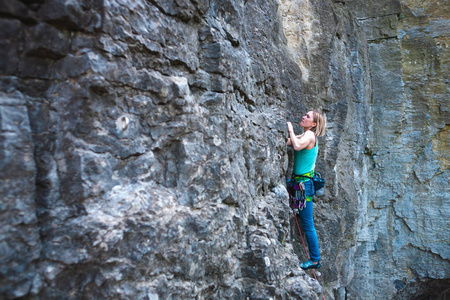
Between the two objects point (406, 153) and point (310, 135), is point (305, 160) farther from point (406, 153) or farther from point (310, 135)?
point (406, 153)

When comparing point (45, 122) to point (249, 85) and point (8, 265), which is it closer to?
point (8, 265)

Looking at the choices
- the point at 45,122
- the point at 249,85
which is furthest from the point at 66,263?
the point at 249,85

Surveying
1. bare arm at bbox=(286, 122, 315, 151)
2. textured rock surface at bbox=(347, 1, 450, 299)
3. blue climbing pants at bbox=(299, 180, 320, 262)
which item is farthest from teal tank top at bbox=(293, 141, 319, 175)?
textured rock surface at bbox=(347, 1, 450, 299)

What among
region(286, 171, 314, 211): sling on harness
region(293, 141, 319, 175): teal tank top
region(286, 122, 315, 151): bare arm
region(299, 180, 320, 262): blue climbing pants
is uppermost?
region(286, 122, 315, 151): bare arm

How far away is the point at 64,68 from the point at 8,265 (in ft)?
3.15

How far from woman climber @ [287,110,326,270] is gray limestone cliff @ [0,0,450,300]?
0.56 feet

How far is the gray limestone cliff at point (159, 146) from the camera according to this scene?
1551 millimetres

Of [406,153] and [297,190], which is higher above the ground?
[406,153]

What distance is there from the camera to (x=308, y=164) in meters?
4.09

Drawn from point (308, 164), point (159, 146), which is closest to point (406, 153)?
point (308, 164)

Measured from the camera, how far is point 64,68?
1.68 meters

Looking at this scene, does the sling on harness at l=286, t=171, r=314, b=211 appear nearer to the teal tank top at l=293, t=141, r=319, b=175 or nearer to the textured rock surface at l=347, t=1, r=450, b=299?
the teal tank top at l=293, t=141, r=319, b=175

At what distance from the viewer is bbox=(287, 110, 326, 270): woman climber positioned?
3985 mm

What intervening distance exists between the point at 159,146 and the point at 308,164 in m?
2.46
